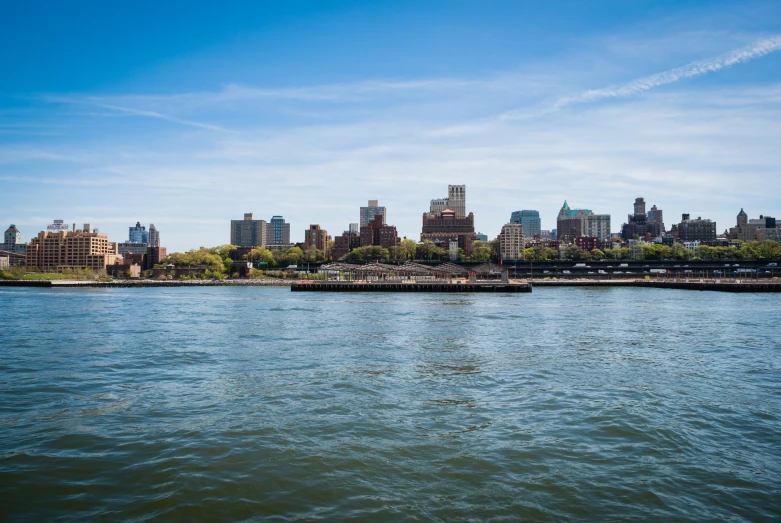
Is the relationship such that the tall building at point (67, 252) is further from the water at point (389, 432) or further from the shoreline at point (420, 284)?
the water at point (389, 432)

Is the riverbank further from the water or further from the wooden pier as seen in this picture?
the water

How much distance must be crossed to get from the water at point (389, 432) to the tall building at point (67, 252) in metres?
182

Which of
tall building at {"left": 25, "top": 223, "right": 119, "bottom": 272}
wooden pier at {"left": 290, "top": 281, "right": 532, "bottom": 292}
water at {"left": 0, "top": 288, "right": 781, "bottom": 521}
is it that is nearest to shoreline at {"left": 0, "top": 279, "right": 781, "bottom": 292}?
wooden pier at {"left": 290, "top": 281, "right": 532, "bottom": 292}

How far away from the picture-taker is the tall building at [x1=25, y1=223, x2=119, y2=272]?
19038 cm

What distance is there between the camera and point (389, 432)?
14906mm

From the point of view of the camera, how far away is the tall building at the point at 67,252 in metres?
190

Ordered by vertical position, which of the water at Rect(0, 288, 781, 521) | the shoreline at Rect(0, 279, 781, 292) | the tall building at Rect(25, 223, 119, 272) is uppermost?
the tall building at Rect(25, 223, 119, 272)

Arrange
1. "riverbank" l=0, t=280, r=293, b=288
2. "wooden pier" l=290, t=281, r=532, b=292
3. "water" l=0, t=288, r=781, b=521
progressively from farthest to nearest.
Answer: "riverbank" l=0, t=280, r=293, b=288, "wooden pier" l=290, t=281, r=532, b=292, "water" l=0, t=288, r=781, b=521

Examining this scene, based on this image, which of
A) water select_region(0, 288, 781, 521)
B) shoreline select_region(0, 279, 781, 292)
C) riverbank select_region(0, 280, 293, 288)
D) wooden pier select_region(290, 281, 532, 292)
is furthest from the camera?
riverbank select_region(0, 280, 293, 288)

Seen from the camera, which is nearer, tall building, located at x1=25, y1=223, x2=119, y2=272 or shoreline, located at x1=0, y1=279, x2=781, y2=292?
shoreline, located at x1=0, y1=279, x2=781, y2=292

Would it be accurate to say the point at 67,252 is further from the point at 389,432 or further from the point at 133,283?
the point at 389,432

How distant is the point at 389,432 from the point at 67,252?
21387 centimetres

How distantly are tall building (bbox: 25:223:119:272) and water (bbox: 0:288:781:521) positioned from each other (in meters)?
182

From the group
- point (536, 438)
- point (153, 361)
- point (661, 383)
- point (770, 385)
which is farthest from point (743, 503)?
point (153, 361)
